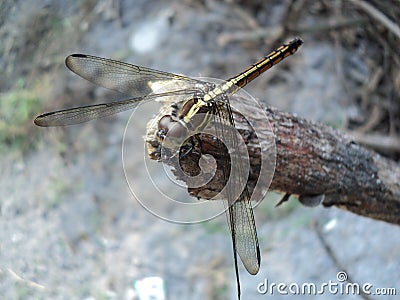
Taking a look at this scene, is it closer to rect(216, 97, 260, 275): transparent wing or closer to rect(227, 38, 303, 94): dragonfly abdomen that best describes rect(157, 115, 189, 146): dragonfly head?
rect(216, 97, 260, 275): transparent wing

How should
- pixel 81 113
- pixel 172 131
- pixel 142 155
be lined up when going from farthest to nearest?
pixel 142 155, pixel 81 113, pixel 172 131

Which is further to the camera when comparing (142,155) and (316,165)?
(142,155)

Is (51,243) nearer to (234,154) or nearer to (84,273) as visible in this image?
(84,273)

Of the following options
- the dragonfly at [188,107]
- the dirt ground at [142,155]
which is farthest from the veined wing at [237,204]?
the dirt ground at [142,155]

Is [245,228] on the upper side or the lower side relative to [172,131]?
lower

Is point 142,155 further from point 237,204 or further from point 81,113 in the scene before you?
point 237,204

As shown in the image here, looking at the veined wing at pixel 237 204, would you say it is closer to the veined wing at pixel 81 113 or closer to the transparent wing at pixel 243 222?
the transparent wing at pixel 243 222

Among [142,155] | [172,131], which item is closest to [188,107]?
[172,131]

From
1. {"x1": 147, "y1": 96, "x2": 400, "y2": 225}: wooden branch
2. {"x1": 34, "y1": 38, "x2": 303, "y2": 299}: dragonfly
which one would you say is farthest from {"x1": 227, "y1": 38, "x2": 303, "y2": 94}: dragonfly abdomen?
{"x1": 147, "y1": 96, "x2": 400, "y2": 225}: wooden branch
